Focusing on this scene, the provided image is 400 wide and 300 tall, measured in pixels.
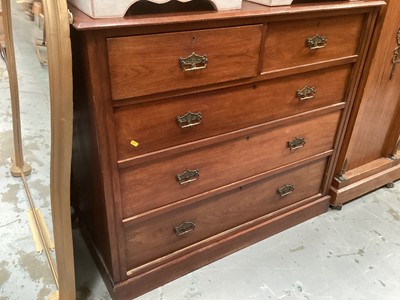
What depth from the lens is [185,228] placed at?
1.43m

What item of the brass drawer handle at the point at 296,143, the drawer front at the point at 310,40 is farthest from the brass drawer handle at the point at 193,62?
the brass drawer handle at the point at 296,143

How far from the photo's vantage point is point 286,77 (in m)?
1.36

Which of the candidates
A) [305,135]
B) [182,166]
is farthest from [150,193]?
[305,135]

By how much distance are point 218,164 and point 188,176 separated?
0.44ft

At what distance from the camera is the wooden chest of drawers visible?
3.40ft

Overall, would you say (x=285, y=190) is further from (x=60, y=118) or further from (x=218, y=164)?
(x=60, y=118)

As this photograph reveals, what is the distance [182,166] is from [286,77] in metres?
0.51

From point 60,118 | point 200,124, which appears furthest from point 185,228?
point 60,118

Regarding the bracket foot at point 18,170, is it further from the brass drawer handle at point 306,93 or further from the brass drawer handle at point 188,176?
the brass drawer handle at point 306,93

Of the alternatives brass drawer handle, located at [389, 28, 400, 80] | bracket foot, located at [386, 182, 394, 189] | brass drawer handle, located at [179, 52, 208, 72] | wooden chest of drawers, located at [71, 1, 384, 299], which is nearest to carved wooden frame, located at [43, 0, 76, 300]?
wooden chest of drawers, located at [71, 1, 384, 299]

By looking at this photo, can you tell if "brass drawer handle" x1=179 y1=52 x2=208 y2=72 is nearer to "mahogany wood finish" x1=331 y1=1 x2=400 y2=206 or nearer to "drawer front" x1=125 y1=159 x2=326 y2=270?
"drawer front" x1=125 y1=159 x2=326 y2=270

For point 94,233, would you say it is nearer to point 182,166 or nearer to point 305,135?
point 182,166

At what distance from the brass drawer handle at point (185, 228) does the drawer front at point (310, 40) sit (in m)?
0.65

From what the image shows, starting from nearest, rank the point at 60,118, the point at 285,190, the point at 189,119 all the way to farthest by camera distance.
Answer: the point at 60,118 < the point at 189,119 < the point at 285,190
